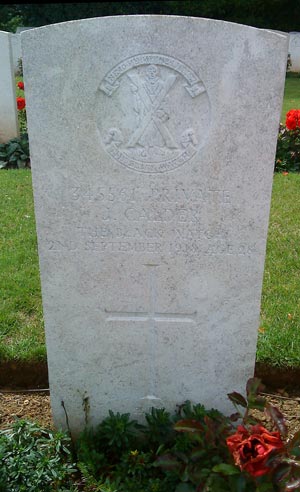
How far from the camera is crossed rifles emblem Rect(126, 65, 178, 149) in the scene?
1920 mm

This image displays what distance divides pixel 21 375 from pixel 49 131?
1599mm

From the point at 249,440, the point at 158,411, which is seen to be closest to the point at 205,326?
the point at 158,411

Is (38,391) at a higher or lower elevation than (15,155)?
lower

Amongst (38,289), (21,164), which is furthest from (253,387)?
(21,164)

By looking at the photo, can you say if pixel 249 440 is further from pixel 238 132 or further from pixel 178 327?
pixel 238 132

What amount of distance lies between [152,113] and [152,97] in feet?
0.19

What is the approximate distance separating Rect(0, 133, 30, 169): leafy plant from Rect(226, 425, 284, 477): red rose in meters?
5.84

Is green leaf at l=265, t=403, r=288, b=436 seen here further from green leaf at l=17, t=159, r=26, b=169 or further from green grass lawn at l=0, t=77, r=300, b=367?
green leaf at l=17, t=159, r=26, b=169

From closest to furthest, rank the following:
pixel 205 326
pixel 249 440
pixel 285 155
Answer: pixel 249 440 → pixel 205 326 → pixel 285 155

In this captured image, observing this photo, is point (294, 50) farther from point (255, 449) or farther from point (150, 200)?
point (255, 449)

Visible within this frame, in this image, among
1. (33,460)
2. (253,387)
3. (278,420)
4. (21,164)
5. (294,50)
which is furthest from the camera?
(294,50)

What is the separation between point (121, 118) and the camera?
1974 mm

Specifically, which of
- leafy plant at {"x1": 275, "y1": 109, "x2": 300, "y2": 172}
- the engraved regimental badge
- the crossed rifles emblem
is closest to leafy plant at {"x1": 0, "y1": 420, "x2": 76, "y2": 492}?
the engraved regimental badge

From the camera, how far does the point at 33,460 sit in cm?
225
